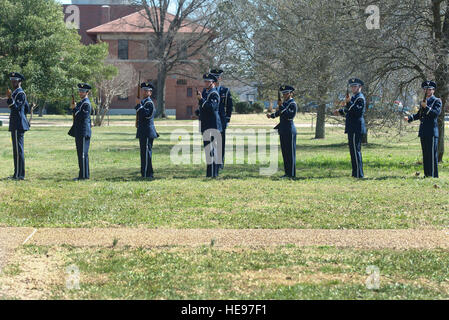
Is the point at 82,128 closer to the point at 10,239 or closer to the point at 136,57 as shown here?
the point at 10,239

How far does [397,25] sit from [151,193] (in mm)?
8503

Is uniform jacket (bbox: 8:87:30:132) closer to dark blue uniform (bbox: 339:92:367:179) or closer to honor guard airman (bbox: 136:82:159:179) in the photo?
honor guard airman (bbox: 136:82:159:179)

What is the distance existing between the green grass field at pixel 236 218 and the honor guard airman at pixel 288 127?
Answer: 1.63 ft

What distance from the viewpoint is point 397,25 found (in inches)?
671

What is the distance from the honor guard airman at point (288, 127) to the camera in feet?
49.2

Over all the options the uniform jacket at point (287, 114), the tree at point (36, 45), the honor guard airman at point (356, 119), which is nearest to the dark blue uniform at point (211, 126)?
the uniform jacket at point (287, 114)

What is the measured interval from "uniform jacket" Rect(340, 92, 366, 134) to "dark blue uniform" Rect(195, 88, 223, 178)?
115 inches

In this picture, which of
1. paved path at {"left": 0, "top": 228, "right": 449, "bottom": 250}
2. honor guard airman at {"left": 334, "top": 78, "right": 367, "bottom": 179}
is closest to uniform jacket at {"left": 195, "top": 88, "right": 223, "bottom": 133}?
honor guard airman at {"left": 334, "top": 78, "right": 367, "bottom": 179}

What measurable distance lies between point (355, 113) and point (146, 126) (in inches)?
188

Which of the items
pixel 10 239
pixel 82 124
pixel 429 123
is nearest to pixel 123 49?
pixel 82 124

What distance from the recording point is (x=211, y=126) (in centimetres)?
1516

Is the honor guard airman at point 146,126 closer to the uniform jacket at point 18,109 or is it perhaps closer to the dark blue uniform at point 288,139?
the uniform jacket at point 18,109

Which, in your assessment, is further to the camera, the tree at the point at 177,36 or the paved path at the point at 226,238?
the tree at the point at 177,36
